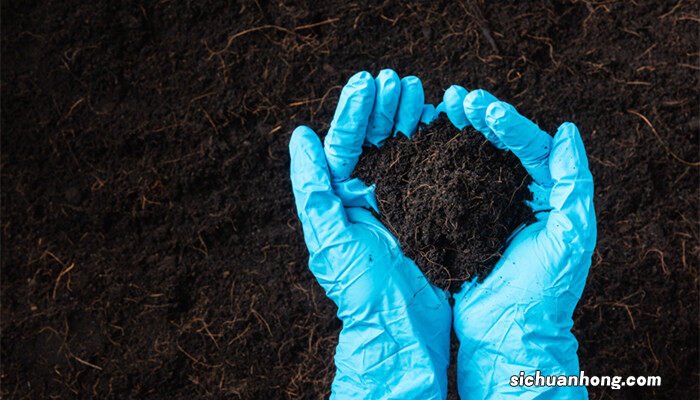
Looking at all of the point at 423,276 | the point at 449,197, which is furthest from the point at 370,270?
the point at 449,197

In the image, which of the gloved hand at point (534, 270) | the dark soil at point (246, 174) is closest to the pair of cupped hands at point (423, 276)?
the gloved hand at point (534, 270)

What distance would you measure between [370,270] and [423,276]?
0.15 meters

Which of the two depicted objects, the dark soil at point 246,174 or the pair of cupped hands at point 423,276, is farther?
the dark soil at point 246,174

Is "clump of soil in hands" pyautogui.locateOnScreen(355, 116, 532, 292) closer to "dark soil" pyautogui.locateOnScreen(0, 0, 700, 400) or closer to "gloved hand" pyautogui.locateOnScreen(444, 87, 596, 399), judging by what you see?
"gloved hand" pyautogui.locateOnScreen(444, 87, 596, 399)

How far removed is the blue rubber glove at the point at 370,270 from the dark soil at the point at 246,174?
292mm

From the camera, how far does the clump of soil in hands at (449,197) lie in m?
1.87

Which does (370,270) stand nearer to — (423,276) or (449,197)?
(423,276)

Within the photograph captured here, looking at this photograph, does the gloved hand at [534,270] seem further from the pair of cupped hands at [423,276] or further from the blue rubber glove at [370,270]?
the blue rubber glove at [370,270]

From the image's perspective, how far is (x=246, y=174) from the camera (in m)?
2.35

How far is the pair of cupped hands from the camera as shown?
6.30ft

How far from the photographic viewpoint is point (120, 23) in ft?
7.88

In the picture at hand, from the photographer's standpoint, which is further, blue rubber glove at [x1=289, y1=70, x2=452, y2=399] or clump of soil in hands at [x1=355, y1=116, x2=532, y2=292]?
blue rubber glove at [x1=289, y1=70, x2=452, y2=399]

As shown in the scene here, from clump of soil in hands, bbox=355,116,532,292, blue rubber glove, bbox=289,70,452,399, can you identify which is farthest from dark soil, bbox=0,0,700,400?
clump of soil in hands, bbox=355,116,532,292

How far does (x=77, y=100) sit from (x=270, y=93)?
658mm
